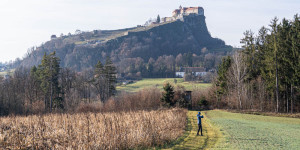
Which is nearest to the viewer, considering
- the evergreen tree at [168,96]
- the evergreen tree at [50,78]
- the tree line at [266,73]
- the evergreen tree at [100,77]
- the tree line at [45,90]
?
the tree line at [266,73]

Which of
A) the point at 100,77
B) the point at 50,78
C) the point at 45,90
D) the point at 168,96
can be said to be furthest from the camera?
the point at 100,77

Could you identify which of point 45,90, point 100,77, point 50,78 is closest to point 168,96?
point 100,77

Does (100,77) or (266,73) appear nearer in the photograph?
(266,73)

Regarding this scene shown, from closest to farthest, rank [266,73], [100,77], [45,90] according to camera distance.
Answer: [266,73], [45,90], [100,77]

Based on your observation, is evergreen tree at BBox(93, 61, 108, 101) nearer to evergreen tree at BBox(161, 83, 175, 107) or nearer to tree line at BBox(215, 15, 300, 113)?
evergreen tree at BBox(161, 83, 175, 107)

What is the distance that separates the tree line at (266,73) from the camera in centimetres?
3919

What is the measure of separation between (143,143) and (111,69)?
47958mm

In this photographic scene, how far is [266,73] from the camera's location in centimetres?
4572

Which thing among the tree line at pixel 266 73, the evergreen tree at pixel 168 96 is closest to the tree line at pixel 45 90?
the evergreen tree at pixel 168 96

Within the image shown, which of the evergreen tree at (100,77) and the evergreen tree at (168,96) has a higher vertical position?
the evergreen tree at (100,77)

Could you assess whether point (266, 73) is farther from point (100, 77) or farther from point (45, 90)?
point (45, 90)

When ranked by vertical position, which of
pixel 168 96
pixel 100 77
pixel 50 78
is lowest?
pixel 168 96

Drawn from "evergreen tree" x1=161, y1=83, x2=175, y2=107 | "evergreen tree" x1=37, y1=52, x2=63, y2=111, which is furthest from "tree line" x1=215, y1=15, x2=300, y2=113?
"evergreen tree" x1=37, y1=52, x2=63, y2=111

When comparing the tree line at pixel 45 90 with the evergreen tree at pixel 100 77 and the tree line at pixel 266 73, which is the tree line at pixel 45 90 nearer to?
the evergreen tree at pixel 100 77
